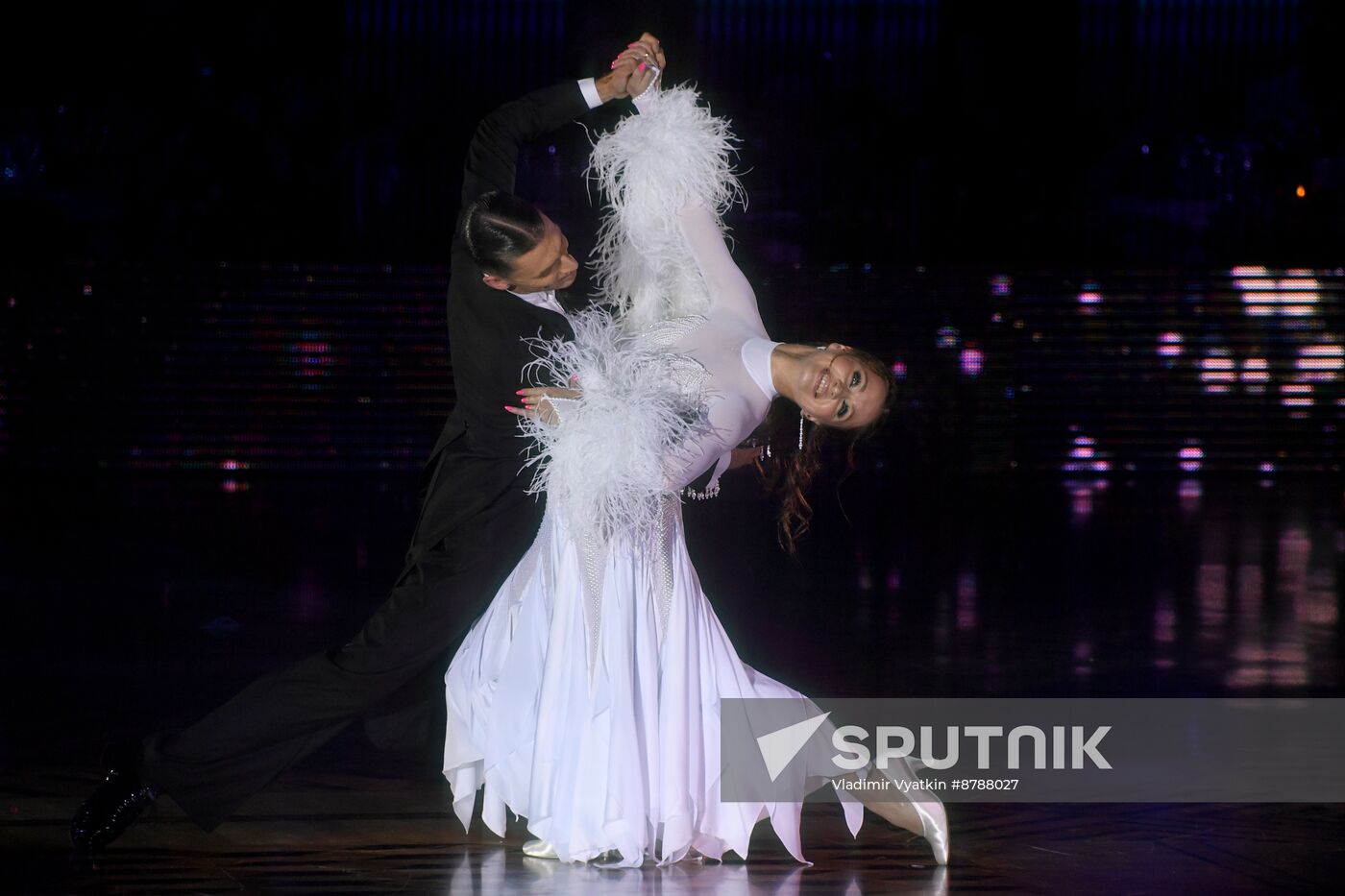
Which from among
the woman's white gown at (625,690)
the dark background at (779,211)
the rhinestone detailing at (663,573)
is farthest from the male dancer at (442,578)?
the dark background at (779,211)

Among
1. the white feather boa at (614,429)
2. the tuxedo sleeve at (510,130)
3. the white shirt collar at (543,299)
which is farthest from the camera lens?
the tuxedo sleeve at (510,130)

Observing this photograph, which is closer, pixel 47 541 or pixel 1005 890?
pixel 1005 890

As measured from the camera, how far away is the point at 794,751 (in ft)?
9.10

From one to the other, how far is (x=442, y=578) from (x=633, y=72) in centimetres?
107

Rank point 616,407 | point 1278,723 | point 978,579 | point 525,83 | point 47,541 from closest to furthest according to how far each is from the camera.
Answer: point 616,407, point 1278,723, point 978,579, point 47,541, point 525,83

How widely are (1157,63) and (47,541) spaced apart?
803 cm

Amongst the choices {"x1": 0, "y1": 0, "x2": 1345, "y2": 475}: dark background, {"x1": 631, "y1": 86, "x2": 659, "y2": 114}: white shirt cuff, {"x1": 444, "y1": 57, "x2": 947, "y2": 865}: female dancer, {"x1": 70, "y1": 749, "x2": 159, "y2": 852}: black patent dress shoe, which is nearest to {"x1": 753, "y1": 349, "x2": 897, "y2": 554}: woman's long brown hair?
{"x1": 444, "y1": 57, "x2": 947, "y2": 865}: female dancer

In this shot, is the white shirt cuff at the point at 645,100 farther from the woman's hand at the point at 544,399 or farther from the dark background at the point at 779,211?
the dark background at the point at 779,211

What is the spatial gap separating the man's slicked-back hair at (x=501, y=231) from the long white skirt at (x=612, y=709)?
1.60 feet

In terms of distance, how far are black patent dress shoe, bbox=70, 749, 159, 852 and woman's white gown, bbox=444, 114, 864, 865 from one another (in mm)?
581

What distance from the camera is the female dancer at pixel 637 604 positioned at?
2.56 m

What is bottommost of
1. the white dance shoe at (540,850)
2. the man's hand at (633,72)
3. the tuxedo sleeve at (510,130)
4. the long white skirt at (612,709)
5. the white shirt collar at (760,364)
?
the white dance shoe at (540,850)

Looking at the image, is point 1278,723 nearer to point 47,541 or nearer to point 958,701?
point 958,701

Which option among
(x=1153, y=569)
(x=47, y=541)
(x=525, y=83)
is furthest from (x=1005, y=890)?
(x=525, y=83)
